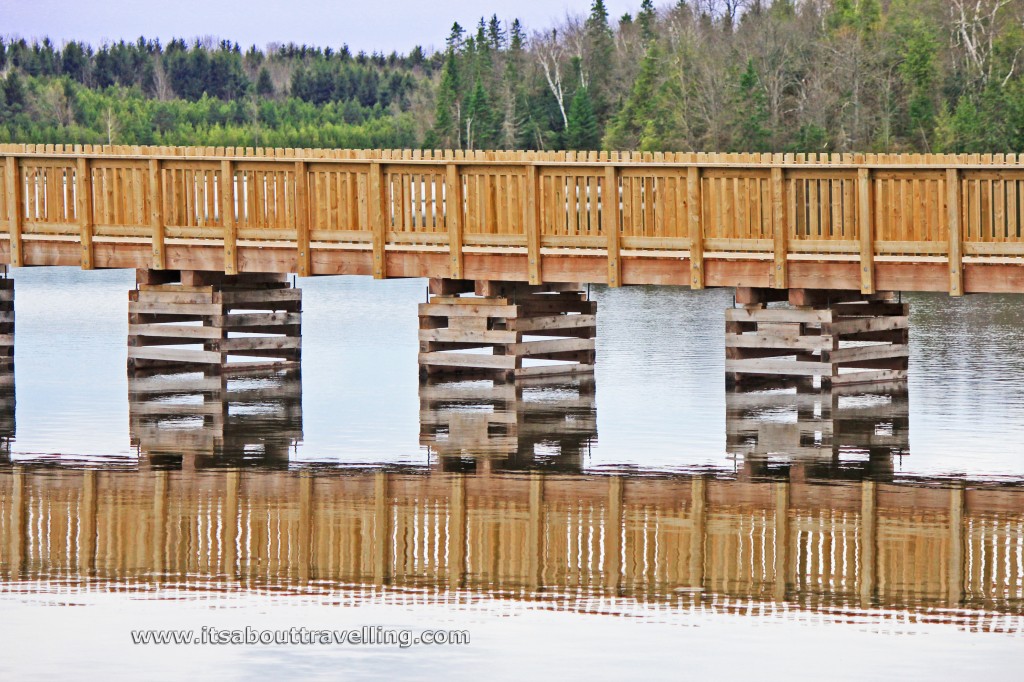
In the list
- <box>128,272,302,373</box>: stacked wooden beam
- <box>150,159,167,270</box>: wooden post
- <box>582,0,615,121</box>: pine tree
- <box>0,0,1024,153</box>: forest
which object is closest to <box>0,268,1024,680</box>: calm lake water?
<box>128,272,302,373</box>: stacked wooden beam

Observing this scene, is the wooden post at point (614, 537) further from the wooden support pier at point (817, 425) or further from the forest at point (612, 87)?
the forest at point (612, 87)

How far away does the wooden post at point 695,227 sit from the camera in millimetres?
23828

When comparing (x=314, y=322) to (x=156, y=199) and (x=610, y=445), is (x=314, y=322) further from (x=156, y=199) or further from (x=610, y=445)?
(x=610, y=445)

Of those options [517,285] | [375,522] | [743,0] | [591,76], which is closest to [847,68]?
[591,76]

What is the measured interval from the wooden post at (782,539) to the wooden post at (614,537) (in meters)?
1.03

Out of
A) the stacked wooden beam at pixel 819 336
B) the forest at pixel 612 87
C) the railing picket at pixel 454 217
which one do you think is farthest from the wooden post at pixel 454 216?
the forest at pixel 612 87

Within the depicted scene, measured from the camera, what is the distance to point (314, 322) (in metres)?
36.9

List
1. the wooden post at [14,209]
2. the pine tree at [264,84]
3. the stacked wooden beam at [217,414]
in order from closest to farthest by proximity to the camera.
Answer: the stacked wooden beam at [217,414], the wooden post at [14,209], the pine tree at [264,84]

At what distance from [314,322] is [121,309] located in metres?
5.82

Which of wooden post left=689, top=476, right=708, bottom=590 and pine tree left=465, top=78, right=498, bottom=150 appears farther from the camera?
pine tree left=465, top=78, right=498, bottom=150

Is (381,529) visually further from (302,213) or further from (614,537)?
(302,213)

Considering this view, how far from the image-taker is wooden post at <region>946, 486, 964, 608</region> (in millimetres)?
13359

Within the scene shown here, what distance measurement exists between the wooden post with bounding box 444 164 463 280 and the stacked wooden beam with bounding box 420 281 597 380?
0.42 m

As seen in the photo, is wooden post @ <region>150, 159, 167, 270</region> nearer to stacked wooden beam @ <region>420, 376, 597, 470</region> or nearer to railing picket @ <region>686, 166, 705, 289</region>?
stacked wooden beam @ <region>420, 376, 597, 470</region>
